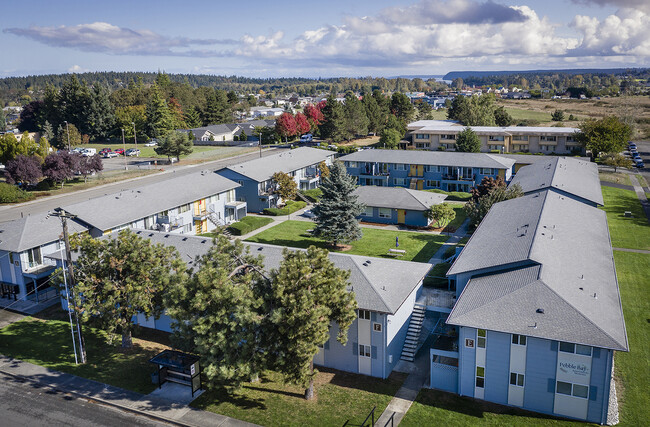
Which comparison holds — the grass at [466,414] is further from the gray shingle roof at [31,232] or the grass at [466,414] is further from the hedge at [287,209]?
the hedge at [287,209]

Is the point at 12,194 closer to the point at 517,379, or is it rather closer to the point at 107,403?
the point at 107,403

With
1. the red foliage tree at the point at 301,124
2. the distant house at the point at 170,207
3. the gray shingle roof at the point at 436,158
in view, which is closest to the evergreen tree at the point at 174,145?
the red foliage tree at the point at 301,124

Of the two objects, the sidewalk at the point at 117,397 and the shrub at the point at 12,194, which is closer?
the sidewalk at the point at 117,397

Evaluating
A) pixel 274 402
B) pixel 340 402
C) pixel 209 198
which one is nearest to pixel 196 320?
pixel 274 402

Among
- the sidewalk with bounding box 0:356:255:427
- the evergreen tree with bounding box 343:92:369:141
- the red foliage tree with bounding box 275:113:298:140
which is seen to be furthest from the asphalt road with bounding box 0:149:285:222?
the sidewalk with bounding box 0:356:255:427

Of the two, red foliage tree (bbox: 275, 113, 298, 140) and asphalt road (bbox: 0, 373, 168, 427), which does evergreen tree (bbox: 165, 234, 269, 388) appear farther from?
red foliage tree (bbox: 275, 113, 298, 140)

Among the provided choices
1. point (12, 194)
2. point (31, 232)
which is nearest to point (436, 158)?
point (31, 232)

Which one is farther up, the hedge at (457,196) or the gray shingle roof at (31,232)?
the gray shingle roof at (31,232)
